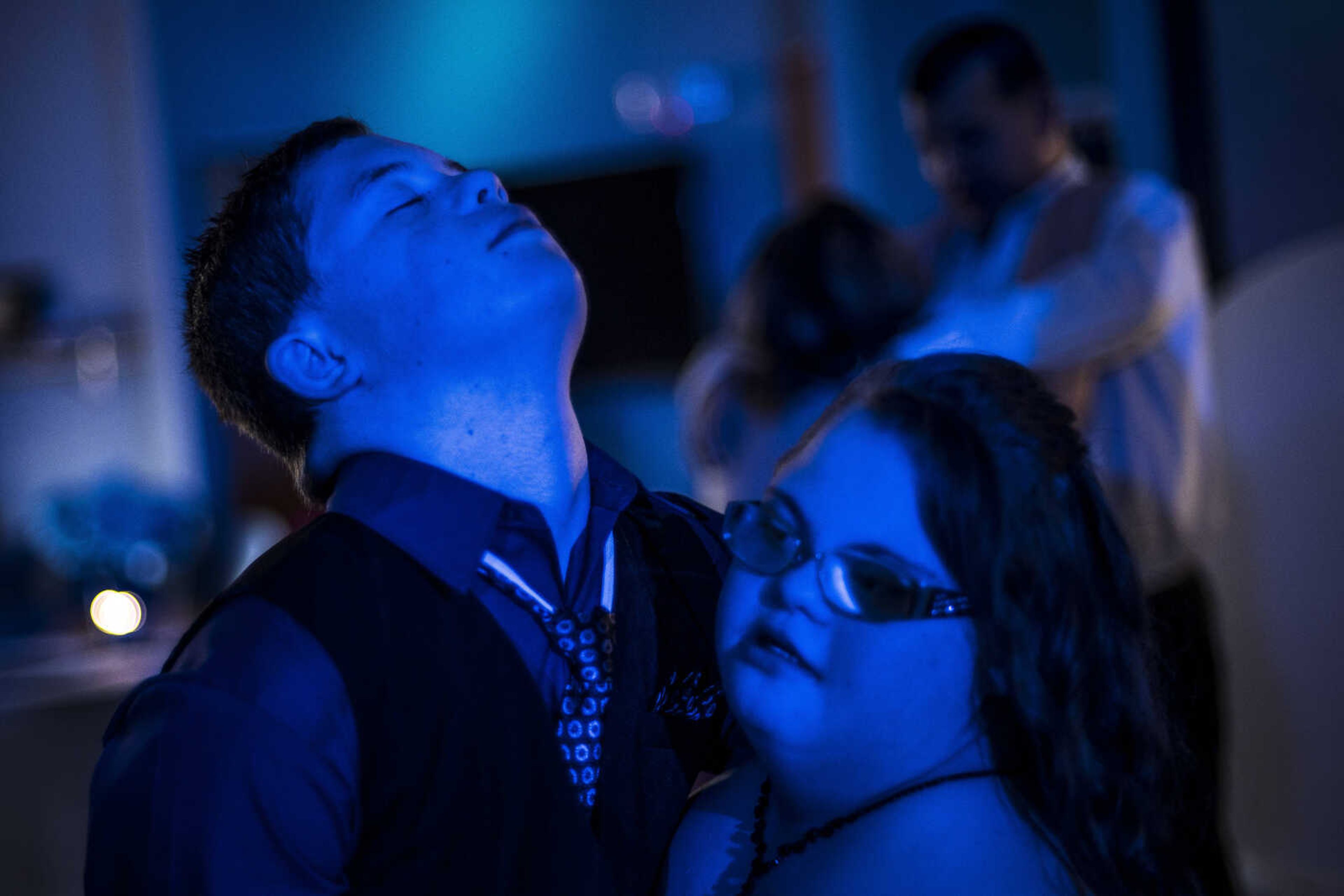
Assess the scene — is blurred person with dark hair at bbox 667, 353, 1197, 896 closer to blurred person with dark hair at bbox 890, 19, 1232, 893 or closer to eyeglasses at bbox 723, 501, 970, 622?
eyeglasses at bbox 723, 501, 970, 622

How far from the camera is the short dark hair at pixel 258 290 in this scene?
3.20 ft

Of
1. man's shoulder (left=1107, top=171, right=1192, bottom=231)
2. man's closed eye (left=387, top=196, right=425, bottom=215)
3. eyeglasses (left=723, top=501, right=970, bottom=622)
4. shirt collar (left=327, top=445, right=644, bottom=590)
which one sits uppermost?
man's closed eye (left=387, top=196, right=425, bottom=215)

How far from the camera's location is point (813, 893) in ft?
2.74

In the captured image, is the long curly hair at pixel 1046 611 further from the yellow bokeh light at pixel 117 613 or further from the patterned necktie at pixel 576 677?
the yellow bokeh light at pixel 117 613

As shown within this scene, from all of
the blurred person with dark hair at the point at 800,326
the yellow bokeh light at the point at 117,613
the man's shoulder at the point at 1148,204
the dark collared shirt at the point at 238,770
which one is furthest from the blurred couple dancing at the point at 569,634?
the yellow bokeh light at the point at 117,613

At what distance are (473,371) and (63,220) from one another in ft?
11.3

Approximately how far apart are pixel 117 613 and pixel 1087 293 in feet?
7.80

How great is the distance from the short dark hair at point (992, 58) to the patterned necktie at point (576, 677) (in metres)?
1.70

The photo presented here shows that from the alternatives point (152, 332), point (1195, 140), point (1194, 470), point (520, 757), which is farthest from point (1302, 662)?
point (152, 332)

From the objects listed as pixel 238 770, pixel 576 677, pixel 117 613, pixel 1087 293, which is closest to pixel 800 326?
pixel 1087 293

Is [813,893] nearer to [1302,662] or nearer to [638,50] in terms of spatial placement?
[1302,662]

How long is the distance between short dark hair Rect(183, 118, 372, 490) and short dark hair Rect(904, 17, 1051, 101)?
1.53 meters

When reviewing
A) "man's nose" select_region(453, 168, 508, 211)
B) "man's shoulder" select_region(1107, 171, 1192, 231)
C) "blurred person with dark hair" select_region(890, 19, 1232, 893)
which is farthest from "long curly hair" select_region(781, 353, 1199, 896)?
"man's shoulder" select_region(1107, 171, 1192, 231)

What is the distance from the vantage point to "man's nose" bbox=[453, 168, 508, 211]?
3.24 ft
